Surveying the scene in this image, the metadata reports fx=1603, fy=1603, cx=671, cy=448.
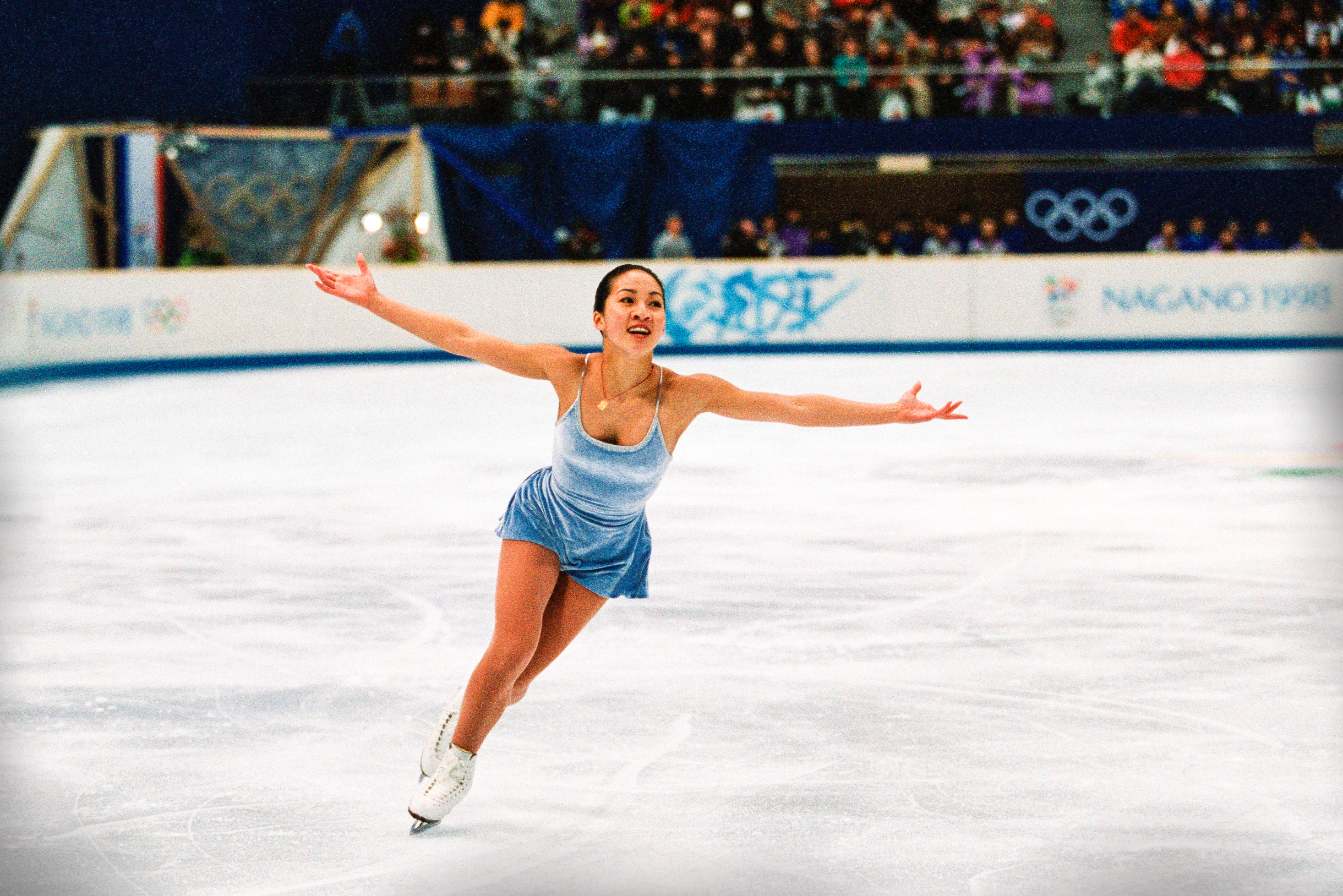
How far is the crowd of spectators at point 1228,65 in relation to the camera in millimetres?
18266

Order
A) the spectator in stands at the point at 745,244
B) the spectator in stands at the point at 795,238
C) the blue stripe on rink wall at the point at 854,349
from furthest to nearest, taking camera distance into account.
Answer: the spectator in stands at the point at 795,238
the spectator in stands at the point at 745,244
the blue stripe on rink wall at the point at 854,349

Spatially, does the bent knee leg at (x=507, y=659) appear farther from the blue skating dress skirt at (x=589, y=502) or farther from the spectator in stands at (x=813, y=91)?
the spectator in stands at (x=813, y=91)

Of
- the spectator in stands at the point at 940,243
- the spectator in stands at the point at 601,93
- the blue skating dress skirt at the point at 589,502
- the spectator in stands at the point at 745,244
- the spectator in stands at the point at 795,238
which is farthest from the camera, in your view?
the spectator in stands at the point at 601,93

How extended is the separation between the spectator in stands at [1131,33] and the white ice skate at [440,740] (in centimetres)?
1690

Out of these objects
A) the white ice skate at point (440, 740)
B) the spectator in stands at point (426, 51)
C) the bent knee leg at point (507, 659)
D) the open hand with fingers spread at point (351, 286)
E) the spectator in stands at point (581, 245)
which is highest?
the spectator in stands at point (426, 51)

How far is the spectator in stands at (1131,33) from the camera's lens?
1889 centimetres

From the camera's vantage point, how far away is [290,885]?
3.21 metres

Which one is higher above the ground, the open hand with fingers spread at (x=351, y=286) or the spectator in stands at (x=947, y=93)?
the spectator in stands at (x=947, y=93)

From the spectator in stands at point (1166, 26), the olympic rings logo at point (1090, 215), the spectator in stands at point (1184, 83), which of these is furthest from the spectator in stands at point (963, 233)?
the spectator in stands at point (1166, 26)

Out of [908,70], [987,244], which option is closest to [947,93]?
[908,70]

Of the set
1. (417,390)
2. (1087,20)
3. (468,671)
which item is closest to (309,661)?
(468,671)

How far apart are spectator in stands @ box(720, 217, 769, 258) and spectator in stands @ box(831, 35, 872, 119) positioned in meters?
2.20

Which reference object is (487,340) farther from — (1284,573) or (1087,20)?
(1087,20)

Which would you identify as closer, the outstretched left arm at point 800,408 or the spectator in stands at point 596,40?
the outstretched left arm at point 800,408
